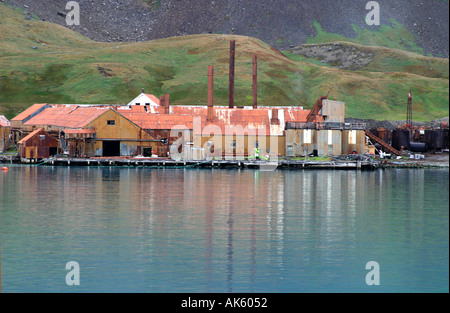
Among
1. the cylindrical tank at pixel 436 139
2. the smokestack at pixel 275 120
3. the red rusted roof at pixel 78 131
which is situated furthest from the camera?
the cylindrical tank at pixel 436 139

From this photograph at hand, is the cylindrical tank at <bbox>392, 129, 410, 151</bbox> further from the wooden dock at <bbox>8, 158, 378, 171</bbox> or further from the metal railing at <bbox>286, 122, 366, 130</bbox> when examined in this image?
the wooden dock at <bbox>8, 158, 378, 171</bbox>

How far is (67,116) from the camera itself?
359 ft

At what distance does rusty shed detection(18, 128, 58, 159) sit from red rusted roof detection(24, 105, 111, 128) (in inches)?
146

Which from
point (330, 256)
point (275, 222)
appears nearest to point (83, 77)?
point (275, 222)

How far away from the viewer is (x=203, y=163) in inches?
3917

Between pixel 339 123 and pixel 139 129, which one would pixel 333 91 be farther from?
pixel 139 129

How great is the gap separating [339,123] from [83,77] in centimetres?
9509

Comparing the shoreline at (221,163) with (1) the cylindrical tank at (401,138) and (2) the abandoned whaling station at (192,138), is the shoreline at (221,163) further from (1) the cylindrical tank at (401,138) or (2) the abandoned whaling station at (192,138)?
(1) the cylindrical tank at (401,138)

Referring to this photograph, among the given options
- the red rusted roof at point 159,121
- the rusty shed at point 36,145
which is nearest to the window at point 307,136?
the red rusted roof at point 159,121

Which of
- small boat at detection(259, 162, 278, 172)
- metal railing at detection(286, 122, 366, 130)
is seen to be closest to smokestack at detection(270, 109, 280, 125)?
metal railing at detection(286, 122, 366, 130)

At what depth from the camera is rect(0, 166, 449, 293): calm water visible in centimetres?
3259

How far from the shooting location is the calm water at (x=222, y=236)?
32.6m

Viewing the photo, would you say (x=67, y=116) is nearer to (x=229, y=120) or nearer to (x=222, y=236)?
(x=229, y=120)
